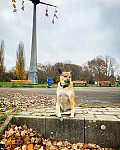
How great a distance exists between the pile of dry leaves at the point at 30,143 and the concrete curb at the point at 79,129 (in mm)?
127

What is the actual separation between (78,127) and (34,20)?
89.0 ft

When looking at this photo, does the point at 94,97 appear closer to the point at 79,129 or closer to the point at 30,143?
the point at 79,129

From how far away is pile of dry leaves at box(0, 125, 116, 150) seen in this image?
2.54 metres

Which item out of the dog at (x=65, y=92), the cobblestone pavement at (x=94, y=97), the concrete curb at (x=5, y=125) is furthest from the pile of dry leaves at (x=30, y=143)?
the cobblestone pavement at (x=94, y=97)

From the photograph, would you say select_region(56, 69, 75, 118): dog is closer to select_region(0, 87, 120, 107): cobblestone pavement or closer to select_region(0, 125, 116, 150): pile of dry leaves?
select_region(0, 125, 116, 150): pile of dry leaves

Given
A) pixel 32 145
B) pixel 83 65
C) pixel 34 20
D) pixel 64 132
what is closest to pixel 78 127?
pixel 64 132

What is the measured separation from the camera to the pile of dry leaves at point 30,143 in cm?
254

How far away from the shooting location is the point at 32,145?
2566 mm

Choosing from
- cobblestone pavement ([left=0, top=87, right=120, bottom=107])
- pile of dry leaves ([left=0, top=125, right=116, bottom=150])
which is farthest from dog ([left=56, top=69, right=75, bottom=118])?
cobblestone pavement ([left=0, top=87, right=120, bottom=107])

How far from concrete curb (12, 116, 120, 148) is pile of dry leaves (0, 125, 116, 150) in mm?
127

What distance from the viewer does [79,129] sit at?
2.80 metres

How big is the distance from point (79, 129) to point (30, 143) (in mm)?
1171

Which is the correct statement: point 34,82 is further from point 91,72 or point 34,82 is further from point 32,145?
point 91,72

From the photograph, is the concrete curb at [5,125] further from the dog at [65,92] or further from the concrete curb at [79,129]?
the dog at [65,92]
